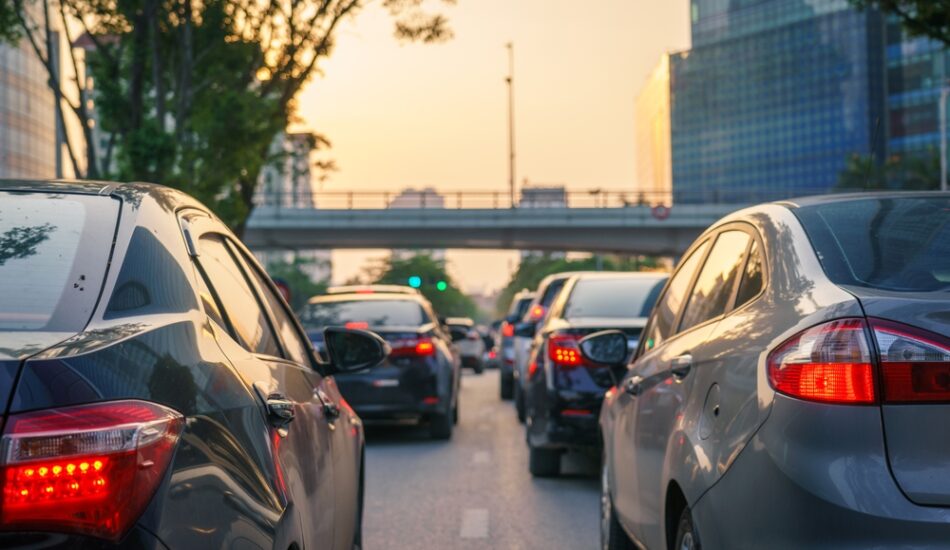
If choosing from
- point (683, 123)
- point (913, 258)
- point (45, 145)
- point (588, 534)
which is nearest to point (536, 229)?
point (45, 145)

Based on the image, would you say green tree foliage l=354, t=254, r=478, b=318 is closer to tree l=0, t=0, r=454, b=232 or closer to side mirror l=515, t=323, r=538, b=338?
tree l=0, t=0, r=454, b=232

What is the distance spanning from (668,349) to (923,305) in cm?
178

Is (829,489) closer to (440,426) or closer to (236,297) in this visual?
(236,297)

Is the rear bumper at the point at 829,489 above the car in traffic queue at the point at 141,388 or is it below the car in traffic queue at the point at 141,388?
below

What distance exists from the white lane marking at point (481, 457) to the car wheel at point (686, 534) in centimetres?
765

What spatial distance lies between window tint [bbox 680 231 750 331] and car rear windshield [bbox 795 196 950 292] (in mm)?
373

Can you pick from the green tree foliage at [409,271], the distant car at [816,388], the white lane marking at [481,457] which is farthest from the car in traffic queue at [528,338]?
the green tree foliage at [409,271]

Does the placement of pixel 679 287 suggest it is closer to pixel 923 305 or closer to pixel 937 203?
pixel 937 203

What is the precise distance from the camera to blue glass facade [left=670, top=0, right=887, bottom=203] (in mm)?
118875

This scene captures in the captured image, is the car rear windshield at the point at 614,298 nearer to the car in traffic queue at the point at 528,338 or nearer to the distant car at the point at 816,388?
the car in traffic queue at the point at 528,338

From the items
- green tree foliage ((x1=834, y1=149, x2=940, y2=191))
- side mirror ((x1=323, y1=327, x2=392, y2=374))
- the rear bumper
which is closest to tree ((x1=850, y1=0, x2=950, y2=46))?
side mirror ((x1=323, y1=327, x2=392, y2=374))

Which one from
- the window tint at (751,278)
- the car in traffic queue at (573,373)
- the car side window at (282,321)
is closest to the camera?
the window tint at (751,278)

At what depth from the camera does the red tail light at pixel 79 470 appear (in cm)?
223

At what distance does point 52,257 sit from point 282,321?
1.64 meters
